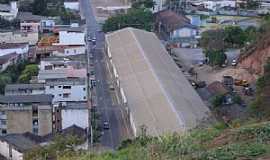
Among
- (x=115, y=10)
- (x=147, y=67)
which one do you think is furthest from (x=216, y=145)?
(x=115, y=10)

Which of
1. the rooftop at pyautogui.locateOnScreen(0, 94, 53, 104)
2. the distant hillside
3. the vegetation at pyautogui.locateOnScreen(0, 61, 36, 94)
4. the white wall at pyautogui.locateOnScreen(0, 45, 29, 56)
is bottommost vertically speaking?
the vegetation at pyautogui.locateOnScreen(0, 61, 36, 94)

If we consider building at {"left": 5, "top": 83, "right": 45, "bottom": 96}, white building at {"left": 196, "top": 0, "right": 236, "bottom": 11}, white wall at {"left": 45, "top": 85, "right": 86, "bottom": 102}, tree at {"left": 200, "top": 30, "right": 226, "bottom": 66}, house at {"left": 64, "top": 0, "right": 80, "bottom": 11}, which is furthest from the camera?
white building at {"left": 196, "top": 0, "right": 236, "bottom": 11}

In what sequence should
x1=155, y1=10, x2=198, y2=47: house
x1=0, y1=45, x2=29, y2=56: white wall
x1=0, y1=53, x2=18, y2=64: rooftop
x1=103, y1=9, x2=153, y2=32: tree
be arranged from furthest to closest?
x1=155, y1=10, x2=198, y2=47: house → x1=103, y1=9, x2=153, y2=32: tree → x1=0, y1=45, x2=29, y2=56: white wall → x1=0, y1=53, x2=18, y2=64: rooftop

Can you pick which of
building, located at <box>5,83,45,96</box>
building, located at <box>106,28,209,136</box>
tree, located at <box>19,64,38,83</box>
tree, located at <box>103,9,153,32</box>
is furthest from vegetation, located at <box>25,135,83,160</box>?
tree, located at <box>103,9,153,32</box>

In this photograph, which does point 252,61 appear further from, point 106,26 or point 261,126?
point 261,126

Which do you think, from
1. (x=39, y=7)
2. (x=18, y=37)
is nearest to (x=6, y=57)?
(x=18, y=37)

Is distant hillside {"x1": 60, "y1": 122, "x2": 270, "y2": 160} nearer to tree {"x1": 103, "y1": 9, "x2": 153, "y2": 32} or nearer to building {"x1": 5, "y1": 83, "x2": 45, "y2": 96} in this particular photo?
building {"x1": 5, "y1": 83, "x2": 45, "y2": 96}

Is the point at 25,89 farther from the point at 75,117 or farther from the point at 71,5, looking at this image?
the point at 71,5
